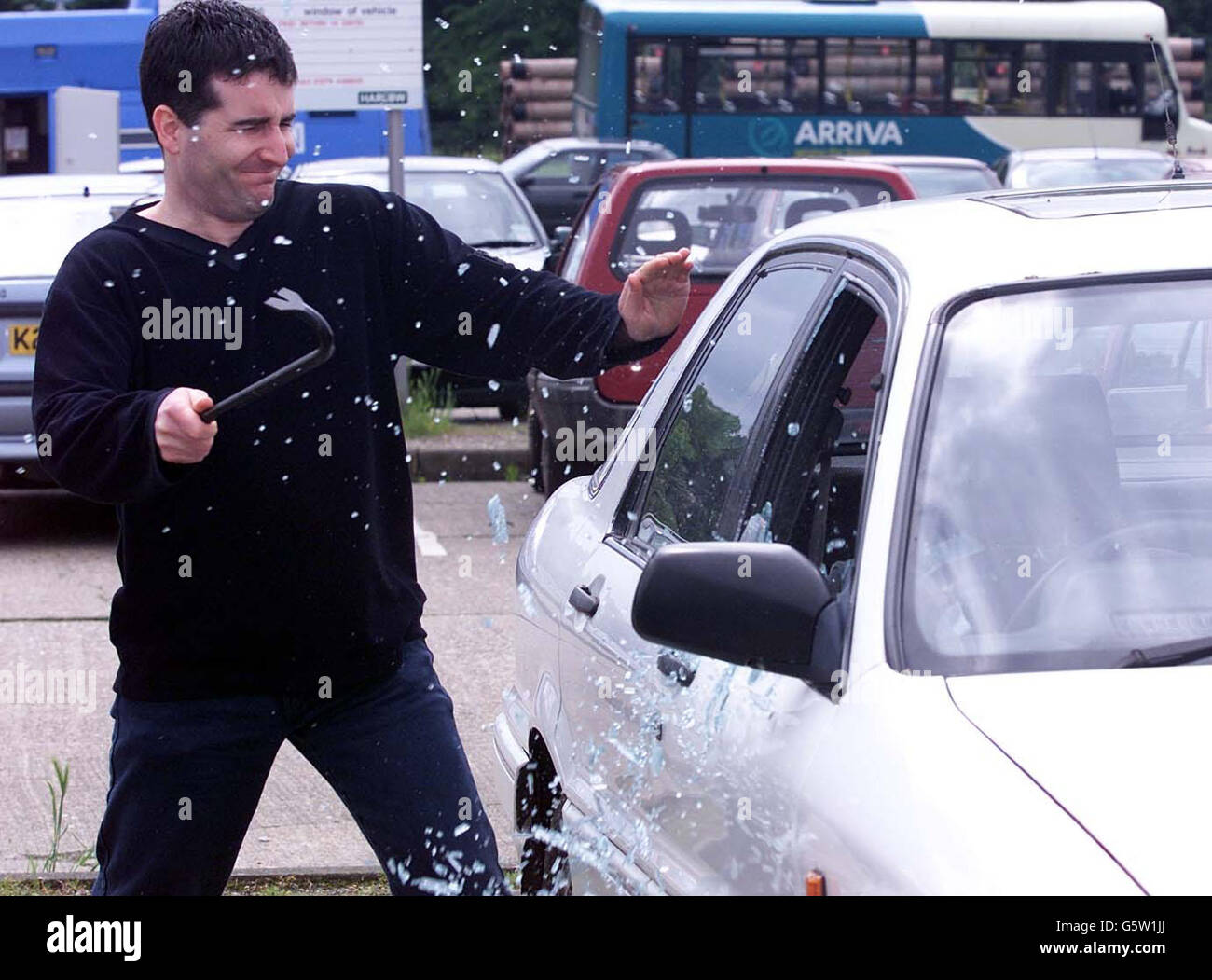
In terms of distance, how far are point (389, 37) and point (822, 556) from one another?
990cm

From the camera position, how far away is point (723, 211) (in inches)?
390

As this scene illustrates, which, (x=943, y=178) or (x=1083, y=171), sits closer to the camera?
(x=943, y=178)

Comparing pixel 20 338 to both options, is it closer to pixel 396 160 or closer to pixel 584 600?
pixel 396 160

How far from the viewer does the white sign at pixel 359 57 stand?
485 inches

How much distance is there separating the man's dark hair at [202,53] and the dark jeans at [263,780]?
0.95m

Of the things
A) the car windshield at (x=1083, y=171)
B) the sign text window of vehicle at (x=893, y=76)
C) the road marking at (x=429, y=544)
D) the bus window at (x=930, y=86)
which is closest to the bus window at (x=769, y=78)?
the sign text window of vehicle at (x=893, y=76)

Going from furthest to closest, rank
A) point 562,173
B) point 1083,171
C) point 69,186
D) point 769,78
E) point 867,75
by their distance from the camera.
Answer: point 867,75
point 769,78
point 562,173
point 1083,171
point 69,186

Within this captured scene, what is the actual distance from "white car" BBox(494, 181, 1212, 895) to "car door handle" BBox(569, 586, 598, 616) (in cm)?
1

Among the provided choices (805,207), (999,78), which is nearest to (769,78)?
(999,78)

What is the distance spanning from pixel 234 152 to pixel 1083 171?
16507 mm

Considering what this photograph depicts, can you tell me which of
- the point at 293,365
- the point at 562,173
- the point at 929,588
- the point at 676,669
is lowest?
the point at 562,173

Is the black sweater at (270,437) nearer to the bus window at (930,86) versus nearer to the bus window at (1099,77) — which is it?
the bus window at (930,86)

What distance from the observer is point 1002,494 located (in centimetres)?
258

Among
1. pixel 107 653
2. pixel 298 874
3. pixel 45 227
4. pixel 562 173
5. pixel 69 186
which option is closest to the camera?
pixel 298 874
